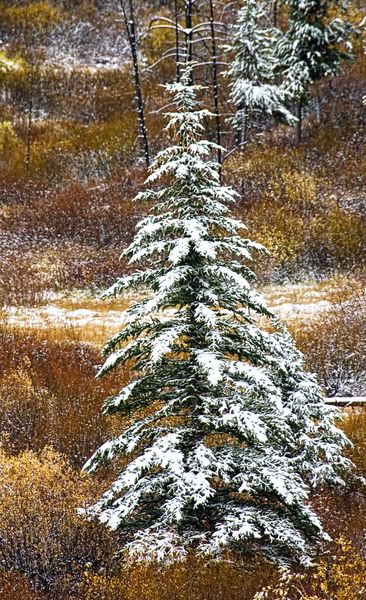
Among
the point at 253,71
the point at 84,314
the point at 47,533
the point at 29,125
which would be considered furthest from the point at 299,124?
the point at 47,533

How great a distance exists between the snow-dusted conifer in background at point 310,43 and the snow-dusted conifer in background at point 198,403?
22.6 meters

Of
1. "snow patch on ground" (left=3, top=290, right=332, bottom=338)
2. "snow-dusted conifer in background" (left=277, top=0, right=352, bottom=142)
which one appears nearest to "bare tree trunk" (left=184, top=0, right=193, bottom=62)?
"snow-dusted conifer in background" (left=277, top=0, right=352, bottom=142)

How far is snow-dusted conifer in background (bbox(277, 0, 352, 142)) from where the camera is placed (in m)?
28.1

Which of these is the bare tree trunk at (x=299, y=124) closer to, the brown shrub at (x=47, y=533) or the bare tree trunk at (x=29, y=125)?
the bare tree trunk at (x=29, y=125)

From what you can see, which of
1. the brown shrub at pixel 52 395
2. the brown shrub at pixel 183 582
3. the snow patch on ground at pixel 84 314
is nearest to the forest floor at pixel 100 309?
the snow patch on ground at pixel 84 314

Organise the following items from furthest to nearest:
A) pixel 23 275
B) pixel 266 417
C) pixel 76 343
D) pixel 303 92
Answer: pixel 303 92 → pixel 23 275 → pixel 76 343 → pixel 266 417

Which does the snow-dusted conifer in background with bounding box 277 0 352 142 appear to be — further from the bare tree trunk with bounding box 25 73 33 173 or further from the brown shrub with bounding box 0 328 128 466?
the brown shrub with bounding box 0 328 128 466

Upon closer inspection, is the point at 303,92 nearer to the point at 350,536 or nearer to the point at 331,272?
the point at 331,272

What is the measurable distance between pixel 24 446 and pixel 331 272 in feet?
48.7

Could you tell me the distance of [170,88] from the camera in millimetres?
7895

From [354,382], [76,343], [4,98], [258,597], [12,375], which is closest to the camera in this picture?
[258,597]

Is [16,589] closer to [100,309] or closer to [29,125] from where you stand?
[100,309]

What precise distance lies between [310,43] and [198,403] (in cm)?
2636

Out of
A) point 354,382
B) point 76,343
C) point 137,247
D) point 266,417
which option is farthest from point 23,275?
point 266,417
